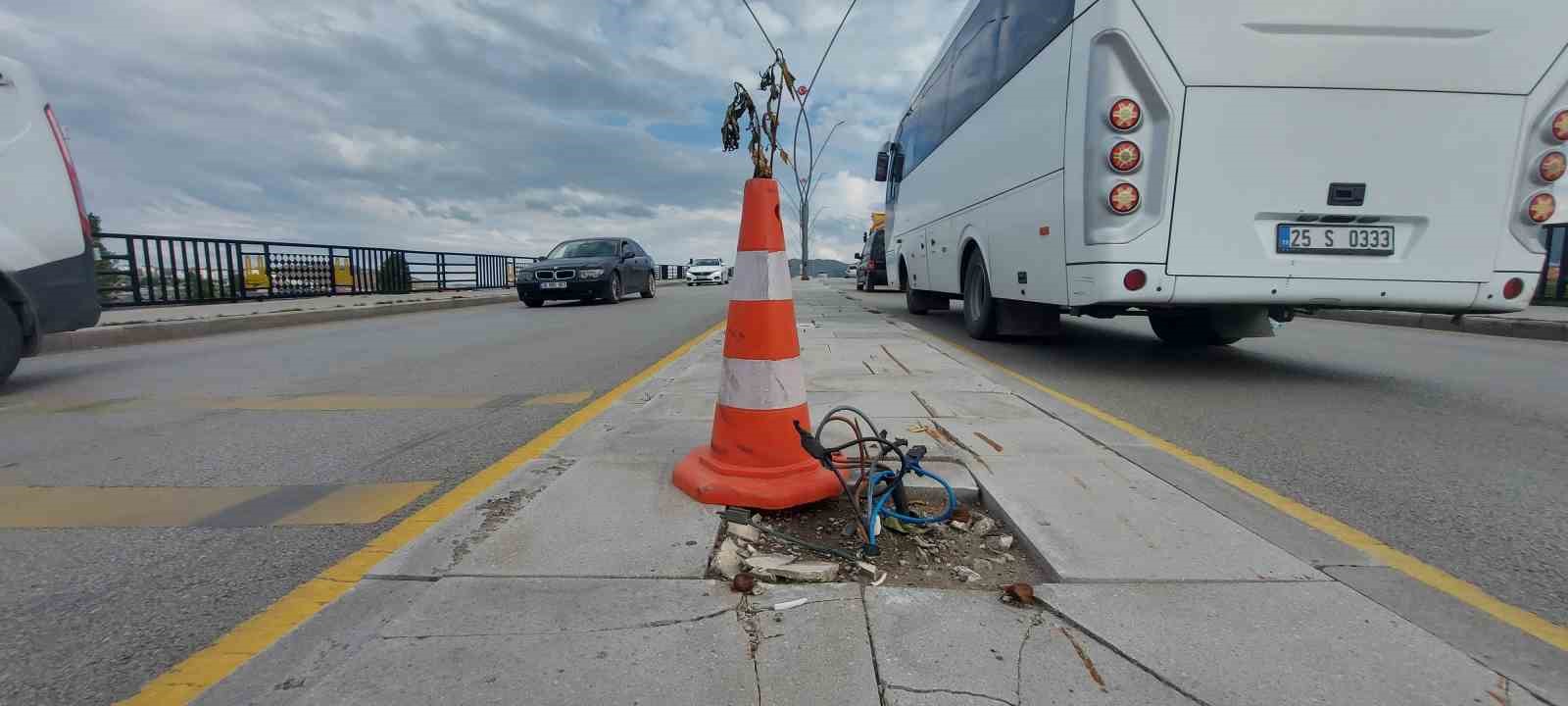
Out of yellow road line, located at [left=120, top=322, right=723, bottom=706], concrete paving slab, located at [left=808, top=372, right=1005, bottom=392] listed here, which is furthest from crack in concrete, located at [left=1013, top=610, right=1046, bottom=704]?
concrete paving slab, located at [left=808, top=372, right=1005, bottom=392]

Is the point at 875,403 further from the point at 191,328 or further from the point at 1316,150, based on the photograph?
the point at 191,328

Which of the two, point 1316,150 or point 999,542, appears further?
point 1316,150

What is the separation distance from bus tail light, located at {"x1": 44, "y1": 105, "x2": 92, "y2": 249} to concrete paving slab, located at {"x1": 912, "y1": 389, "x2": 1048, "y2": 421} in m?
6.44

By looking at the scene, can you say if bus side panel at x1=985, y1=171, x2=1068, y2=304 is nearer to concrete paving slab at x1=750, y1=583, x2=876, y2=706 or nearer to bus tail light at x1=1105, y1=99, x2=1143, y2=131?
bus tail light at x1=1105, y1=99, x2=1143, y2=131

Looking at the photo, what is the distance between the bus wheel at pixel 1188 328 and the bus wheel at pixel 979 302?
1.60 meters

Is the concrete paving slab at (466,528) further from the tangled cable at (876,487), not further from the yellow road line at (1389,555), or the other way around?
the yellow road line at (1389,555)

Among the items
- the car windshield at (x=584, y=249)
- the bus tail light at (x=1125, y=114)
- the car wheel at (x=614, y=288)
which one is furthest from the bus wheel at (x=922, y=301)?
the car windshield at (x=584, y=249)

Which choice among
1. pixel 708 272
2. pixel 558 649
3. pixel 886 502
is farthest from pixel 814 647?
pixel 708 272

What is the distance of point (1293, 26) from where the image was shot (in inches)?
175

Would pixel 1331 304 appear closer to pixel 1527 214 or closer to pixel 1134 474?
pixel 1527 214

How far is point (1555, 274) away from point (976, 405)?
1612 centimetres

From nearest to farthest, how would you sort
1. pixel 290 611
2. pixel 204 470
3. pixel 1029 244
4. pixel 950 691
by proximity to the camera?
pixel 950 691 < pixel 290 611 < pixel 204 470 < pixel 1029 244

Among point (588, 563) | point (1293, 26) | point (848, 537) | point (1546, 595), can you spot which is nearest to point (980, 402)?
point (848, 537)

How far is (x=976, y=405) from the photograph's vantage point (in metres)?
3.97
